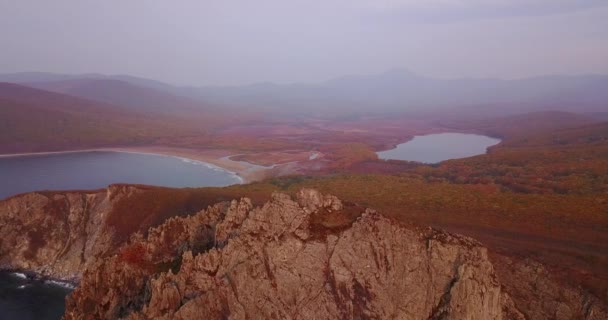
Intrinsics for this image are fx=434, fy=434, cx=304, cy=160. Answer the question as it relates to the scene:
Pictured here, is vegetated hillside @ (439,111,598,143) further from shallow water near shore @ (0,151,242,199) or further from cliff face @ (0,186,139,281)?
cliff face @ (0,186,139,281)

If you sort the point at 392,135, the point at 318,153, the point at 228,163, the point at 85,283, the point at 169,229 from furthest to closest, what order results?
1. the point at 392,135
2. the point at 318,153
3. the point at 228,163
4. the point at 169,229
5. the point at 85,283

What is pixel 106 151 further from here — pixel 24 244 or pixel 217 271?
pixel 217 271

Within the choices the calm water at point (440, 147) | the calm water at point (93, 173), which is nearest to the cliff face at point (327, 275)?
the calm water at point (93, 173)

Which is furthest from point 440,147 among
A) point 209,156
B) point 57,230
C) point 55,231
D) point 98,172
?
point 55,231

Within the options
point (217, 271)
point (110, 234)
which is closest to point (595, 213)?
point (217, 271)

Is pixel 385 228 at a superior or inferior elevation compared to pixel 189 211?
superior

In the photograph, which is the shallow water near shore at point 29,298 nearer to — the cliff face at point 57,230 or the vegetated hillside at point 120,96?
the cliff face at point 57,230

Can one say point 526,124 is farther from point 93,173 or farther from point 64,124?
point 64,124
